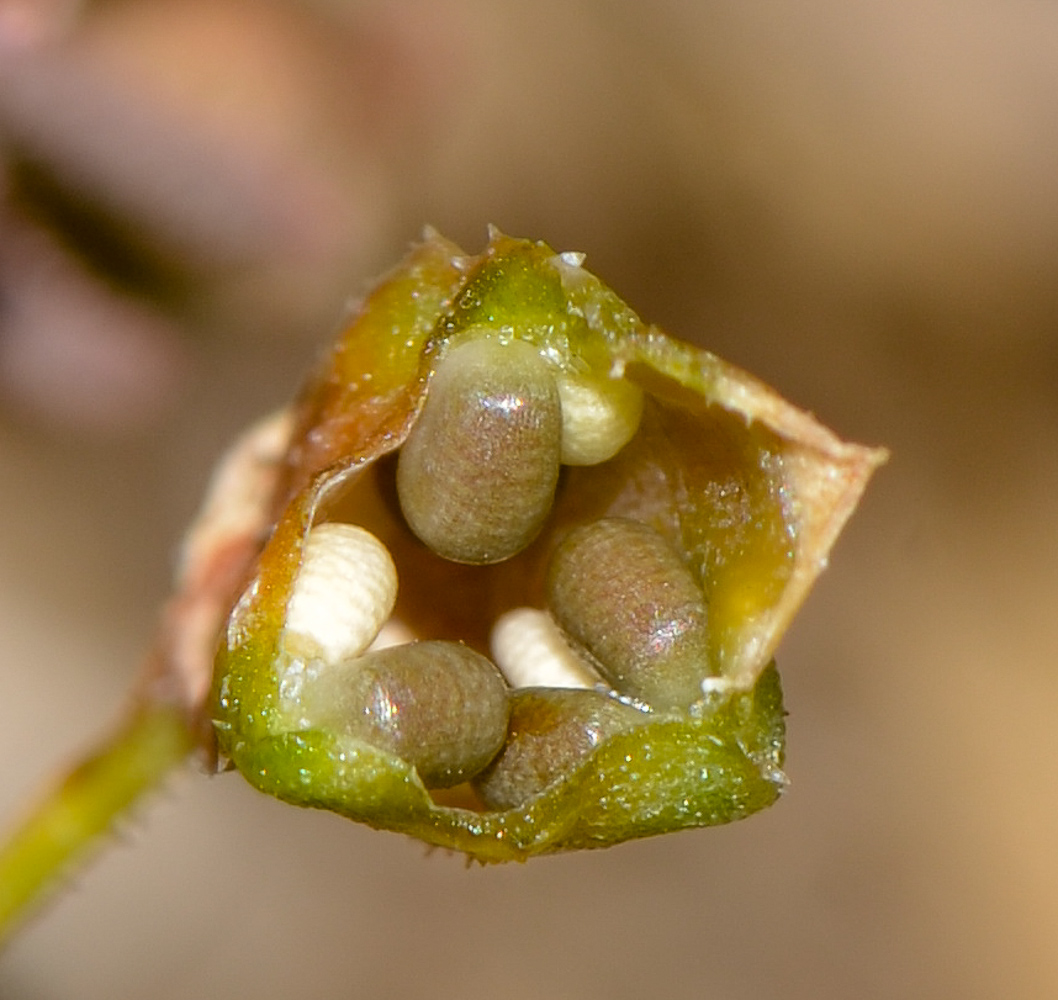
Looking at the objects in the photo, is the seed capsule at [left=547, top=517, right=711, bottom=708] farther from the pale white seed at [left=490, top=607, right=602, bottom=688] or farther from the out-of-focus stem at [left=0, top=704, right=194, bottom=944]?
the out-of-focus stem at [left=0, top=704, right=194, bottom=944]

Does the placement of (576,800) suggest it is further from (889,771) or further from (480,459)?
(889,771)

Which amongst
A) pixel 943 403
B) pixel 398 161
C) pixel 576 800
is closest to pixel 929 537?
pixel 943 403

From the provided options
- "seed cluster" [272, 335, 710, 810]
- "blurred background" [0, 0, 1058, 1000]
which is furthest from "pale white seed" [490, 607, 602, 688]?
"blurred background" [0, 0, 1058, 1000]

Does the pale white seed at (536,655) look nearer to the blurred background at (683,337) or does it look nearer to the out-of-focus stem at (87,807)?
the out-of-focus stem at (87,807)

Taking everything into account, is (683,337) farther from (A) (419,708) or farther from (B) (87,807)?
(A) (419,708)

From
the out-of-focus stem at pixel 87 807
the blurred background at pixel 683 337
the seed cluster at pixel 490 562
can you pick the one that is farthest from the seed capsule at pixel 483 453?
the blurred background at pixel 683 337
